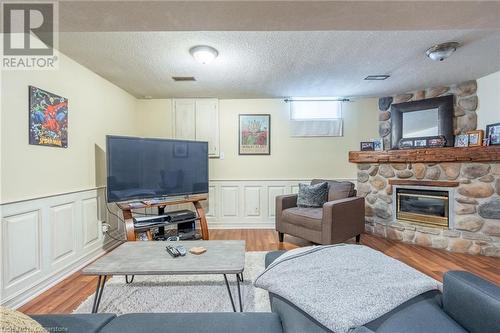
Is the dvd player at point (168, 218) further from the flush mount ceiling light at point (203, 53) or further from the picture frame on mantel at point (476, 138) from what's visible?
the picture frame on mantel at point (476, 138)

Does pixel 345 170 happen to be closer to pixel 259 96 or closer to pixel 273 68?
pixel 259 96

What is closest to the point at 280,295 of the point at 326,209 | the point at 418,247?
the point at 326,209

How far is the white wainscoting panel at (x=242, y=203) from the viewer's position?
3977 mm

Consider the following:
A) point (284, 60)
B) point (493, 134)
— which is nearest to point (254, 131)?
point (284, 60)

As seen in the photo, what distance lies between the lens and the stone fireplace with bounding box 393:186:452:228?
3.10m

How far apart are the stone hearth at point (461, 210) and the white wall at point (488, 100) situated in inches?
22.7

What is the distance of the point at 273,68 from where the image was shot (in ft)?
8.78

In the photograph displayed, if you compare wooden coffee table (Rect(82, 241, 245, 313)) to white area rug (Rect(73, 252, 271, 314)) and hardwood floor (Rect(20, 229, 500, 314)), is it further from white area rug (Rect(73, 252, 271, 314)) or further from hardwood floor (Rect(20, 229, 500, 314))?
hardwood floor (Rect(20, 229, 500, 314))

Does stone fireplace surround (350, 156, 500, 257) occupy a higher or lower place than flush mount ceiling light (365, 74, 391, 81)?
lower

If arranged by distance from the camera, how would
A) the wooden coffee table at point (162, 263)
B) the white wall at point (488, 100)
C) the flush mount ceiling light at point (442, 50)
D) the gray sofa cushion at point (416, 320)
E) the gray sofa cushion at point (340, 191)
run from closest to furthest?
the gray sofa cushion at point (416, 320) < the wooden coffee table at point (162, 263) < the flush mount ceiling light at point (442, 50) < the white wall at point (488, 100) < the gray sofa cushion at point (340, 191)

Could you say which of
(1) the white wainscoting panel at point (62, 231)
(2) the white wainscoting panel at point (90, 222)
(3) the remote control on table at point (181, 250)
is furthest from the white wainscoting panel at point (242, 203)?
(3) the remote control on table at point (181, 250)

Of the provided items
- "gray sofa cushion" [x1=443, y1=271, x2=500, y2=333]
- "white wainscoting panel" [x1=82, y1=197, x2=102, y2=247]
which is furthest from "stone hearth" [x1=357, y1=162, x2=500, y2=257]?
"white wainscoting panel" [x1=82, y1=197, x2=102, y2=247]

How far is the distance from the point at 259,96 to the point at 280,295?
325 centimetres

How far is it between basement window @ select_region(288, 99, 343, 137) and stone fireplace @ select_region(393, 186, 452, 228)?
1.30 meters
